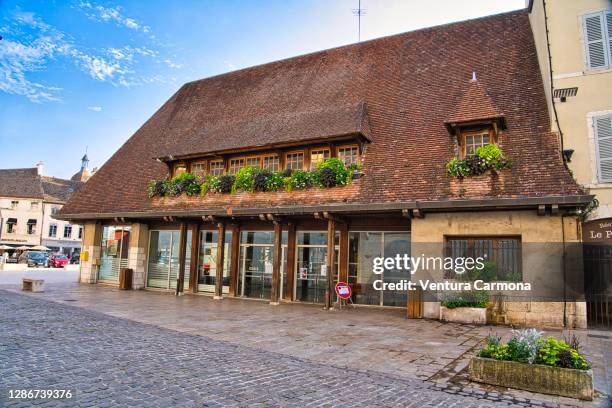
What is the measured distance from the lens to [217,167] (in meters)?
17.4

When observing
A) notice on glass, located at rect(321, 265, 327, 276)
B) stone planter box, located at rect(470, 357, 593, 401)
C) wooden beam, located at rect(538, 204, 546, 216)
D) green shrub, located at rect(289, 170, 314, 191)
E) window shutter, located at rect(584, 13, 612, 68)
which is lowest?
stone planter box, located at rect(470, 357, 593, 401)

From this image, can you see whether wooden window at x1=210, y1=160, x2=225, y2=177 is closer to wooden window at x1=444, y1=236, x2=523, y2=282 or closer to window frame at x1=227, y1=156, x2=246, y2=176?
window frame at x1=227, y1=156, x2=246, y2=176

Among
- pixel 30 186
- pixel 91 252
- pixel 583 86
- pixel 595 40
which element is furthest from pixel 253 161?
pixel 30 186

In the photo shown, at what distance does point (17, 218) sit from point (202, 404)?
5685 centimetres

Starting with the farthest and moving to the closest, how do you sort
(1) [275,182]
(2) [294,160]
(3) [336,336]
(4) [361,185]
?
(2) [294,160], (1) [275,182], (4) [361,185], (3) [336,336]

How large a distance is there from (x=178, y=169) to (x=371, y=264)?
933 cm

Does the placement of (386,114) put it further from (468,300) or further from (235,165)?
(468,300)

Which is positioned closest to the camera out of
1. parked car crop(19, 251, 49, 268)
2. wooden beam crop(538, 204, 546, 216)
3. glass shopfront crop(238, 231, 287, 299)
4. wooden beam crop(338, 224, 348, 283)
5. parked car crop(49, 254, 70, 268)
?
wooden beam crop(538, 204, 546, 216)

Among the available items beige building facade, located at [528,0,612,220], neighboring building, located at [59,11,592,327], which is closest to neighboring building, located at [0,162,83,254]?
neighboring building, located at [59,11,592,327]

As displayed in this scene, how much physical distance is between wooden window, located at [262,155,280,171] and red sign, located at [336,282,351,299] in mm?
5089

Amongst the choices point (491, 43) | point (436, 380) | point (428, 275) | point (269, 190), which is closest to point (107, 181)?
point (269, 190)

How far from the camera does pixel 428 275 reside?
1194cm

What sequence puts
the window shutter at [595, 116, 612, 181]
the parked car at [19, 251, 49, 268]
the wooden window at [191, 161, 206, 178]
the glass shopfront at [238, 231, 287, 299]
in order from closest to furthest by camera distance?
the window shutter at [595, 116, 612, 181] → the glass shopfront at [238, 231, 287, 299] → the wooden window at [191, 161, 206, 178] → the parked car at [19, 251, 49, 268]

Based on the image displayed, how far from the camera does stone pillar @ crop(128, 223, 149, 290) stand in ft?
61.3
